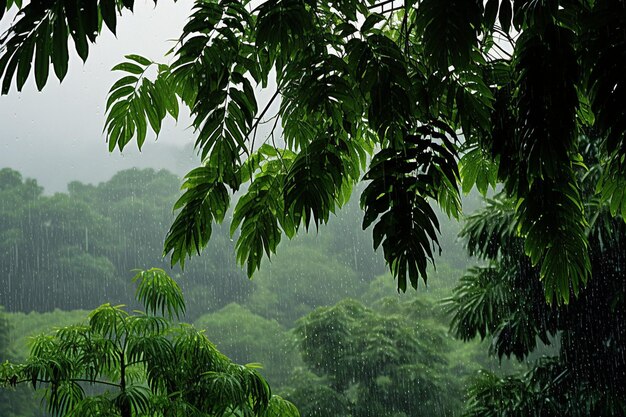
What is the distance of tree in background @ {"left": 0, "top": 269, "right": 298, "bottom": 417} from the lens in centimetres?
223

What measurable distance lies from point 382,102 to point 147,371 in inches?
70.5

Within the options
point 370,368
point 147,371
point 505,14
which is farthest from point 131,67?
point 370,368

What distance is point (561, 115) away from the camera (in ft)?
2.31

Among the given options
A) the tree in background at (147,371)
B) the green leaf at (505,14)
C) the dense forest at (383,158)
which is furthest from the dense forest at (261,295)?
the green leaf at (505,14)

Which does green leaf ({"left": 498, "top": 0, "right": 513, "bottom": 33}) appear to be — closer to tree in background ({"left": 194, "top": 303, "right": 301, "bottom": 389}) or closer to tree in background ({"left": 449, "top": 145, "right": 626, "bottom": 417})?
tree in background ({"left": 449, "top": 145, "right": 626, "bottom": 417})

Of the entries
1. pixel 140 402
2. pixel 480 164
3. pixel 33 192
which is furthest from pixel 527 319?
pixel 33 192

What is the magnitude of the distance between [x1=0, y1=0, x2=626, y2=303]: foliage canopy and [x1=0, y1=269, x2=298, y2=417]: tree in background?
138 cm

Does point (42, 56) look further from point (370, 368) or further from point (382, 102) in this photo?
point (370, 368)

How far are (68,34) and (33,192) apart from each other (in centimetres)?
1452

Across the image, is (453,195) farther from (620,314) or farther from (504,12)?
(620,314)

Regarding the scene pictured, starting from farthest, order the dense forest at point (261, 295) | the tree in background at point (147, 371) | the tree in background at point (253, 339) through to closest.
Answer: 1. the tree in background at point (253, 339)
2. the dense forest at point (261, 295)
3. the tree in background at point (147, 371)

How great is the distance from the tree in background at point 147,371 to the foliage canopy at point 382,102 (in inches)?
54.4

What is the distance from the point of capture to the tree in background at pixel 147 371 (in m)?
2.23

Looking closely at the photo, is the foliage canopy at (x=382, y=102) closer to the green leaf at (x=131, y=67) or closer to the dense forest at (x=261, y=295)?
the green leaf at (x=131, y=67)
